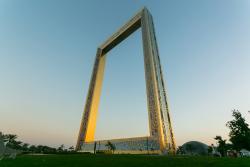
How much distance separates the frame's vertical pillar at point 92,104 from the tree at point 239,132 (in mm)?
41657

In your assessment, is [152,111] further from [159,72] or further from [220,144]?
[220,144]

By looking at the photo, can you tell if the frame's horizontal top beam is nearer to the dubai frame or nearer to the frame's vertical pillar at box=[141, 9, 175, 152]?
the dubai frame

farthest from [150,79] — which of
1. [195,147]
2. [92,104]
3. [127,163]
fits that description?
[195,147]

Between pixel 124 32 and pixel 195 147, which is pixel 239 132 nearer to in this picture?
pixel 195 147

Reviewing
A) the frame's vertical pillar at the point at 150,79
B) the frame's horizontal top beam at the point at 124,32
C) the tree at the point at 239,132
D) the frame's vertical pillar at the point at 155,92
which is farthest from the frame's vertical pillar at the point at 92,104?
the tree at the point at 239,132

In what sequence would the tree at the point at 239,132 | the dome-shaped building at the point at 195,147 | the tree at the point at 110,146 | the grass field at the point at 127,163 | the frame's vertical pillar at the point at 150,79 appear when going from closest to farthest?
the grass field at the point at 127,163, the tree at the point at 239,132, the frame's vertical pillar at the point at 150,79, the tree at the point at 110,146, the dome-shaped building at the point at 195,147

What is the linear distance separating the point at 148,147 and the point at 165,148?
4.64 meters

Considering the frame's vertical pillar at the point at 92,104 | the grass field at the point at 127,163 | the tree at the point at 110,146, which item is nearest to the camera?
the grass field at the point at 127,163

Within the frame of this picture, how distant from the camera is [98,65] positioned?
240ft

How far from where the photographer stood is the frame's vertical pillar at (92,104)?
65438mm

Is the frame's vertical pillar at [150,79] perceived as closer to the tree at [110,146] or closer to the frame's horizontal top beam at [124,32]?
the frame's horizontal top beam at [124,32]

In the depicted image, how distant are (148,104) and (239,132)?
740 inches

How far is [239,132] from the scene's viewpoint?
39.6 m

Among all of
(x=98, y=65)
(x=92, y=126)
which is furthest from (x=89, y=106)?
(x=98, y=65)
